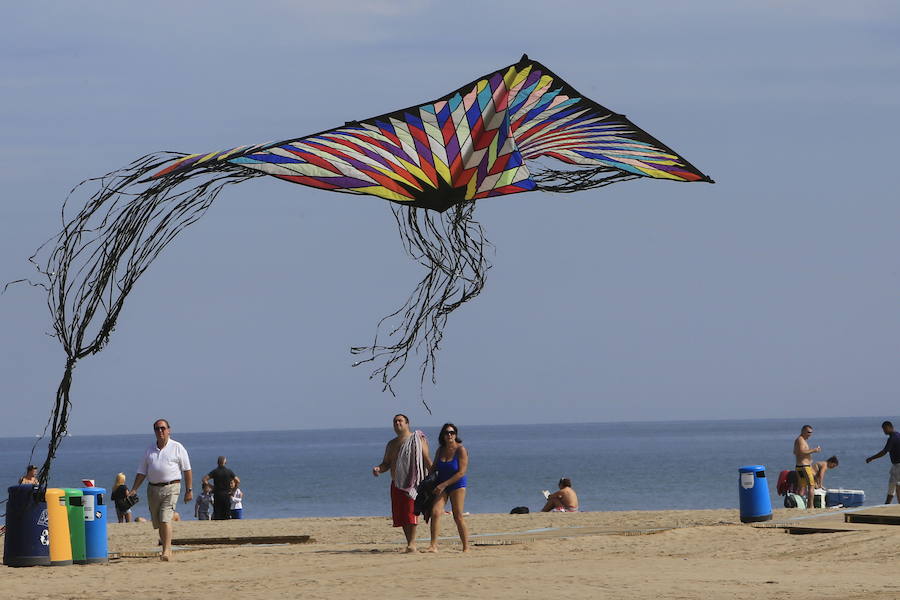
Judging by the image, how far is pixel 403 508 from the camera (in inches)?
531

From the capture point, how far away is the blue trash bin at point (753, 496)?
52.7ft

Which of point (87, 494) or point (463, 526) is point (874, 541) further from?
point (87, 494)

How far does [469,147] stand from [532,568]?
12.5 ft

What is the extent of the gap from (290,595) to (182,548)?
4922mm

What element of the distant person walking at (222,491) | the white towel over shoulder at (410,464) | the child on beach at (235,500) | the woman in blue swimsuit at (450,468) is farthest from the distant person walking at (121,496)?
the woman in blue swimsuit at (450,468)

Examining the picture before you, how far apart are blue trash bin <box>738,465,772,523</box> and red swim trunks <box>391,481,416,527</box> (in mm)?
4657

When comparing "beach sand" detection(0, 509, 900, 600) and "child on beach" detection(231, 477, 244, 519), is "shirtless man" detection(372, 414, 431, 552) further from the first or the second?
"child on beach" detection(231, 477, 244, 519)

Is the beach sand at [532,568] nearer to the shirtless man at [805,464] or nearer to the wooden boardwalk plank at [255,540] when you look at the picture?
the wooden boardwalk plank at [255,540]

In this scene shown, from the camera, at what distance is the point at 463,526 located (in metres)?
13.3

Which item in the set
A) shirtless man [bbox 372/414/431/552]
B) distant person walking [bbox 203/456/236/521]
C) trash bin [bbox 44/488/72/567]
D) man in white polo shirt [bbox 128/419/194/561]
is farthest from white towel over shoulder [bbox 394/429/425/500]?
distant person walking [bbox 203/456/236/521]

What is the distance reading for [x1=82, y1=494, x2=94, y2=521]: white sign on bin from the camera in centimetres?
1309

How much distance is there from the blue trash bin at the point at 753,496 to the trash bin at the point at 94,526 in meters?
7.54

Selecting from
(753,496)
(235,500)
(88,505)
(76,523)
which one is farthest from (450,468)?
(235,500)

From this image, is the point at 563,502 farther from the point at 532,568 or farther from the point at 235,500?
the point at 532,568
